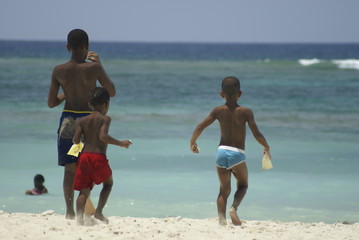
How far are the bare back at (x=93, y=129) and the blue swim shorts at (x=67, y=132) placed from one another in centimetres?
21

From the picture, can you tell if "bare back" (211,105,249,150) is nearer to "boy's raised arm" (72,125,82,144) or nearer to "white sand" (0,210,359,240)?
"white sand" (0,210,359,240)

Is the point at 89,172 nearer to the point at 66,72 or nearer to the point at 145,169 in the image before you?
the point at 66,72

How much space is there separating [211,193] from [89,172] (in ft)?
10.0

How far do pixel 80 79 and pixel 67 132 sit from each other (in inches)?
16.3

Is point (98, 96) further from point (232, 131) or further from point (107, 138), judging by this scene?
point (232, 131)

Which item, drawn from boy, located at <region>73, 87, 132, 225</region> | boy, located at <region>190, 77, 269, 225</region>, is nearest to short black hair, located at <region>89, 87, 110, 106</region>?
boy, located at <region>73, 87, 132, 225</region>

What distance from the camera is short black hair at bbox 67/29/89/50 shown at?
4.73 metres

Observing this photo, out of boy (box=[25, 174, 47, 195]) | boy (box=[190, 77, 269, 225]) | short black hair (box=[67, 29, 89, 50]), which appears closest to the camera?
Answer: short black hair (box=[67, 29, 89, 50])

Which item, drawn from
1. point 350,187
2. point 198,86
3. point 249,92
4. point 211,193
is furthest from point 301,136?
point 198,86

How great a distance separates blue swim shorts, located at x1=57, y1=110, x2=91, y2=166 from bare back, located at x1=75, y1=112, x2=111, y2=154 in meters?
0.21

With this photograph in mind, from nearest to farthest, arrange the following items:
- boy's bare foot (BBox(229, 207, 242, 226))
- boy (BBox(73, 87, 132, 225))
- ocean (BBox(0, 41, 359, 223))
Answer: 1. boy (BBox(73, 87, 132, 225))
2. boy's bare foot (BBox(229, 207, 242, 226))
3. ocean (BBox(0, 41, 359, 223))

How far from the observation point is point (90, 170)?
450 cm

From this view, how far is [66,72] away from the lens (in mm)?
4766

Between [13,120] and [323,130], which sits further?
[13,120]
